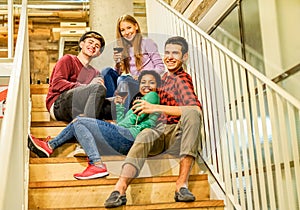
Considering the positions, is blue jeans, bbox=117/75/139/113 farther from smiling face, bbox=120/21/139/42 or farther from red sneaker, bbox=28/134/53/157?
red sneaker, bbox=28/134/53/157

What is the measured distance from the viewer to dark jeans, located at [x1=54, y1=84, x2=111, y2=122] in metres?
3.17

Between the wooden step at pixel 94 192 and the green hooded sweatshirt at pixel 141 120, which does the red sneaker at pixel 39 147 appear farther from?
the green hooded sweatshirt at pixel 141 120

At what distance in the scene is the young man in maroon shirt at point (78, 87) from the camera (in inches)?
125

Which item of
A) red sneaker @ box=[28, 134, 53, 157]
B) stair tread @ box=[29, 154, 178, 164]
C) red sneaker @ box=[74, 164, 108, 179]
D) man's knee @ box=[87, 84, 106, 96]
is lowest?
red sneaker @ box=[74, 164, 108, 179]

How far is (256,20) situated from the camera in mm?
3197

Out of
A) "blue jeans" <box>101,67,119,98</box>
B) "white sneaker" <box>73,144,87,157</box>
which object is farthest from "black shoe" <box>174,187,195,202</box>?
"blue jeans" <box>101,67,119,98</box>

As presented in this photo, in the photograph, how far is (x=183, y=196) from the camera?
2.56 meters

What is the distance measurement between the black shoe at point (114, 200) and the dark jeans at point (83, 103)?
765 mm

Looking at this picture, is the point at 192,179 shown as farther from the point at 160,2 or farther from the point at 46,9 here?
the point at 46,9

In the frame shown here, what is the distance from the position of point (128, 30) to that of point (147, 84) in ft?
1.91

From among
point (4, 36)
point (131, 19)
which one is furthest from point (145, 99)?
point (4, 36)

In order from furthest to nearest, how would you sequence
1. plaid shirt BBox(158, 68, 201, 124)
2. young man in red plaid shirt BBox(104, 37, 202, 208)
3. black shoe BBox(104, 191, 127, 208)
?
plaid shirt BBox(158, 68, 201, 124)
young man in red plaid shirt BBox(104, 37, 202, 208)
black shoe BBox(104, 191, 127, 208)

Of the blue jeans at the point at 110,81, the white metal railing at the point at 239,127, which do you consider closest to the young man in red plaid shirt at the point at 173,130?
the white metal railing at the point at 239,127

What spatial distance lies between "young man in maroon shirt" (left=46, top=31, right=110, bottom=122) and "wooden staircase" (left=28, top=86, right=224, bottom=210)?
278 mm
